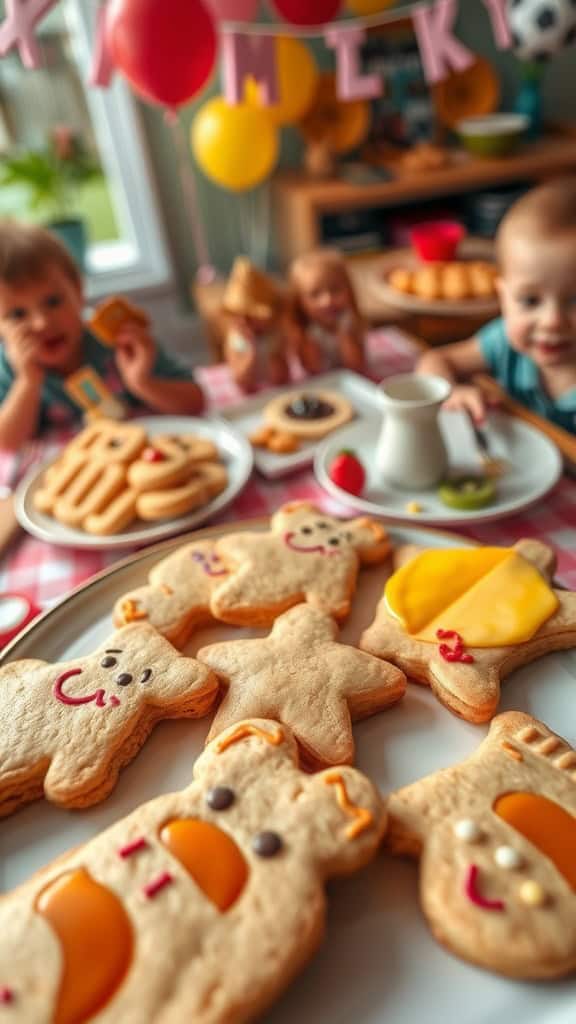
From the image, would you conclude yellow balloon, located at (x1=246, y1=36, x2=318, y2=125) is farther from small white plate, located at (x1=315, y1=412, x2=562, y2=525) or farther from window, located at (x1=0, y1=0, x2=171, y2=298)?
small white plate, located at (x1=315, y1=412, x2=562, y2=525)

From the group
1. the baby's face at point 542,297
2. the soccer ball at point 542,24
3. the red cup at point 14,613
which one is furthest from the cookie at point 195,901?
the soccer ball at point 542,24

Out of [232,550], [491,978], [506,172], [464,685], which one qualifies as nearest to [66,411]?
[232,550]

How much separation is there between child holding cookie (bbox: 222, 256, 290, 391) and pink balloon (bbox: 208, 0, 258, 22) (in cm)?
68

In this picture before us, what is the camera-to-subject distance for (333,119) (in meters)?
2.48

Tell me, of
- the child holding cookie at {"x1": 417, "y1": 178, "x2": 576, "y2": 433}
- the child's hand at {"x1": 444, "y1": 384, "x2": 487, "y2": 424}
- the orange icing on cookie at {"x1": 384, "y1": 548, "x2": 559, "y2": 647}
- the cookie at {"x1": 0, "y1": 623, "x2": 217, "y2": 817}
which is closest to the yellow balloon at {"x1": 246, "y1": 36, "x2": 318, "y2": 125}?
the child holding cookie at {"x1": 417, "y1": 178, "x2": 576, "y2": 433}

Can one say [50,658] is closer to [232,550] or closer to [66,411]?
[232,550]

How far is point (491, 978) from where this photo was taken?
51cm

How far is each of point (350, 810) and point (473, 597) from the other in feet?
1.01

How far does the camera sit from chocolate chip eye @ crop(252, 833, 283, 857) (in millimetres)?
550

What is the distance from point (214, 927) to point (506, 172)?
2505 mm

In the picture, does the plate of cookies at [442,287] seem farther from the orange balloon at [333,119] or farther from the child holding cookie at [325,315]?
the orange balloon at [333,119]

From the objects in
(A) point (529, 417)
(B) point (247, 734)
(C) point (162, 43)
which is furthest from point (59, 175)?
(B) point (247, 734)

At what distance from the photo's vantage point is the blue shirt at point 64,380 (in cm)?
142

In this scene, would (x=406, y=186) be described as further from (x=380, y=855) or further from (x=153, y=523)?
(x=380, y=855)
